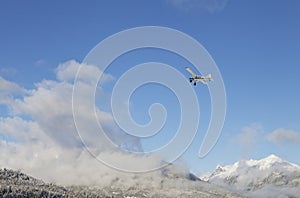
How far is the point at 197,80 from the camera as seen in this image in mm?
103688
